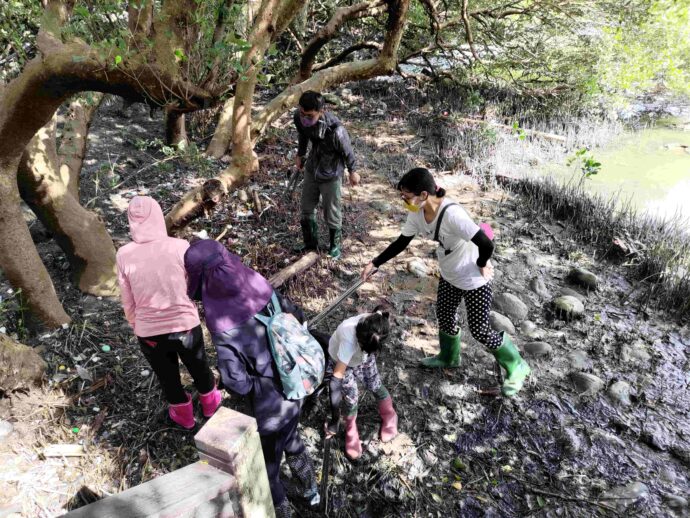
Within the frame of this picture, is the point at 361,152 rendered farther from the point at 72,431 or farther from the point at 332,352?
the point at 72,431

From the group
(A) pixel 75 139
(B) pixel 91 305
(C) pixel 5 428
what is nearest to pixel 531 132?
(A) pixel 75 139

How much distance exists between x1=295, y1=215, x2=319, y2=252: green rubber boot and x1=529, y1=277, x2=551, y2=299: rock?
8.05 feet

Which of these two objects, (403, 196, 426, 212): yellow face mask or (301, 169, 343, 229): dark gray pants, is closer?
(403, 196, 426, 212): yellow face mask

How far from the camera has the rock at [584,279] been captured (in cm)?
507

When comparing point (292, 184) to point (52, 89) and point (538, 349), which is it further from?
point (538, 349)

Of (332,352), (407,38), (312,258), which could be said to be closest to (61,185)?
(312,258)

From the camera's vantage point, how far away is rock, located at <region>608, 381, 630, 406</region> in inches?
145

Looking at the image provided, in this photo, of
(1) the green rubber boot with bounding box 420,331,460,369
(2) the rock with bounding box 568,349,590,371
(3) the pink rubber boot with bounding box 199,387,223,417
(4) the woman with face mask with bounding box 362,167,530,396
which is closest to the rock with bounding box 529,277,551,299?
(2) the rock with bounding box 568,349,590,371

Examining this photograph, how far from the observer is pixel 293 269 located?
14.8ft

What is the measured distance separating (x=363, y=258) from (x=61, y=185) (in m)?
3.00

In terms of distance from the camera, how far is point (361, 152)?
7809 millimetres

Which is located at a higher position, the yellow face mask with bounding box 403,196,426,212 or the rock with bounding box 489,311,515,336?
the yellow face mask with bounding box 403,196,426,212

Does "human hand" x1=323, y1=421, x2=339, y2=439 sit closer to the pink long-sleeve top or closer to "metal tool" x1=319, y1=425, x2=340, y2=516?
"metal tool" x1=319, y1=425, x2=340, y2=516

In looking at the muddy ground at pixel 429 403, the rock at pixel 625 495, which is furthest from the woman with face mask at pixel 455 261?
the rock at pixel 625 495
